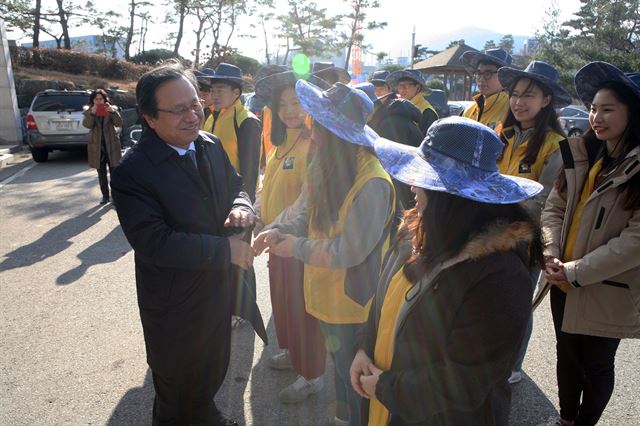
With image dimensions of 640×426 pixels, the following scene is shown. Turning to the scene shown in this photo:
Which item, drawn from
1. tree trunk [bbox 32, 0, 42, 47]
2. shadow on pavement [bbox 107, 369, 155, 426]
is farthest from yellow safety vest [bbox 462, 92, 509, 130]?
tree trunk [bbox 32, 0, 42, 47]

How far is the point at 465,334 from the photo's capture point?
1368 millimetres

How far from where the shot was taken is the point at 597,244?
2279mm

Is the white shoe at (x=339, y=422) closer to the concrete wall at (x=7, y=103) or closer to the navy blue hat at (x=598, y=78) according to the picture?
the navy blue hat at (x=598, y=78)

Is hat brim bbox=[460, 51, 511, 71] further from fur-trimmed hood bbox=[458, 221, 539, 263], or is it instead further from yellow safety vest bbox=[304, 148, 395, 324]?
fur-trimmed hood bbox=[458, 221, 539, 263]

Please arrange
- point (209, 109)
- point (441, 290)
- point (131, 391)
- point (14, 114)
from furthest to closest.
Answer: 1. point (14, 114)
2. point (209, 109)
3. point (131, 391)
4. point (441, 290)

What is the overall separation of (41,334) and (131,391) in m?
1.18

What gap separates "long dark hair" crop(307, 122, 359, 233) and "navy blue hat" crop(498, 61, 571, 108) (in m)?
1.53

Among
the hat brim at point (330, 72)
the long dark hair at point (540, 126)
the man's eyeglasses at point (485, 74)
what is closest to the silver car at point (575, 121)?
the hat brim at point (330, 72)

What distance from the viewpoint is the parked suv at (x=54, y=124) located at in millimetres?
11211

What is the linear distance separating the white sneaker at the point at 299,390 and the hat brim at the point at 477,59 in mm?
2870

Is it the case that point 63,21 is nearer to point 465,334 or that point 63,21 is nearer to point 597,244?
point 597,244

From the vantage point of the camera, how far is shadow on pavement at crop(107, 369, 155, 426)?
9.08 feet

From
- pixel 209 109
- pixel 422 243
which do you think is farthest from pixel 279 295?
pixel 209 109

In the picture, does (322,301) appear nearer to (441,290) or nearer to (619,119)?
(441,290)
